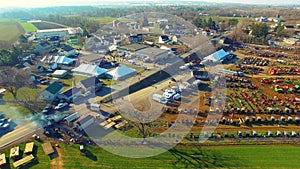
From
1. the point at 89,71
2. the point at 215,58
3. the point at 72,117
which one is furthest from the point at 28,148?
the point at 215,58

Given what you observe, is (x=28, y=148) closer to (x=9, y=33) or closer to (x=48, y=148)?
(x=48, y=148)

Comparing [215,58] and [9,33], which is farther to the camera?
[9,33]

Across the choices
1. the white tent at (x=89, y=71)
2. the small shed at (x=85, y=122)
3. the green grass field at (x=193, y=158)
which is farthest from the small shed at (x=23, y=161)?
the white tent at (x=89, y=71)

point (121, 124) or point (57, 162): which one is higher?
point (121, 124)

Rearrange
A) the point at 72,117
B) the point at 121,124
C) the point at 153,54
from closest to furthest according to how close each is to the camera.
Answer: the point at 121,124, the point at 72,117, the point at 153,54

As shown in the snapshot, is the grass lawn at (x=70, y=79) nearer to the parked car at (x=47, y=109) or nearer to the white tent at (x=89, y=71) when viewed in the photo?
the white tent at (x=89, y=71)

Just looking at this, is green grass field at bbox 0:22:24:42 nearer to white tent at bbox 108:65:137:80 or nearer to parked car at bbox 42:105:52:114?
white tent at bbox 108:65:137:80

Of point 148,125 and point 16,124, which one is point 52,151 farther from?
point 148,125
